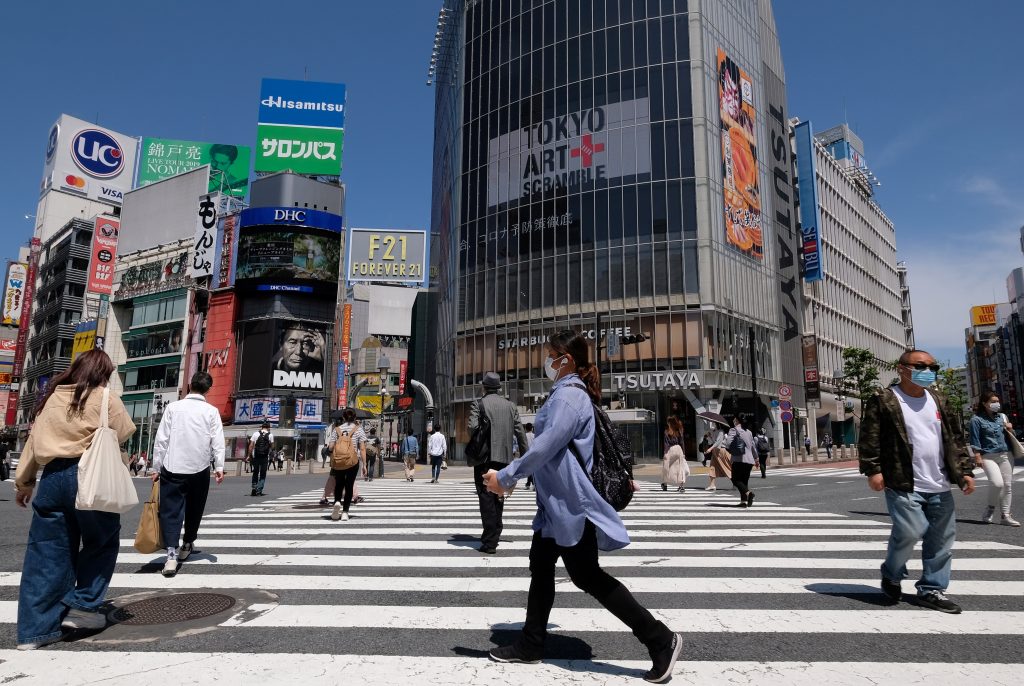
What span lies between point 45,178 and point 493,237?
7249cm

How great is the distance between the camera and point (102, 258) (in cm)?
6444

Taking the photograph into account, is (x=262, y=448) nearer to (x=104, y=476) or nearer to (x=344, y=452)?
(x=344, y=452)

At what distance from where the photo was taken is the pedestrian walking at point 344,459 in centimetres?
912

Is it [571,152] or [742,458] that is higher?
[571,152]

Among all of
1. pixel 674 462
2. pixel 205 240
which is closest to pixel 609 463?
pixel 674 462

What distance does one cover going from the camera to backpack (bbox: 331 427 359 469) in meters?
9.09

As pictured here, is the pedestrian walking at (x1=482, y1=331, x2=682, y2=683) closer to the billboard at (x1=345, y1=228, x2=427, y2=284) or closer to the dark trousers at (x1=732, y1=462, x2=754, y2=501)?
the dark trousers at (x1=732, y1=462, x2=754, y2=501)

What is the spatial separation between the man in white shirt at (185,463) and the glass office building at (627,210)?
3189 centimetres

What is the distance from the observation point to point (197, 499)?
5836mm

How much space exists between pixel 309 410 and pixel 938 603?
54.3m

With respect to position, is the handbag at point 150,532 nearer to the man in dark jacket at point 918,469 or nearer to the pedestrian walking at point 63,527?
the pedestrian walking at point 63,527

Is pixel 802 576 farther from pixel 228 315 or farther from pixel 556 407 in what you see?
pixel 228 315

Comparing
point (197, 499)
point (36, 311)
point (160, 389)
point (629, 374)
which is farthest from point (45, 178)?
point (197, 499)

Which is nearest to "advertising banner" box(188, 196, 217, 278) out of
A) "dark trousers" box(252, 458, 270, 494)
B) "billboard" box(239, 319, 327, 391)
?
"billboard" box(239, 319, 327, 391)
